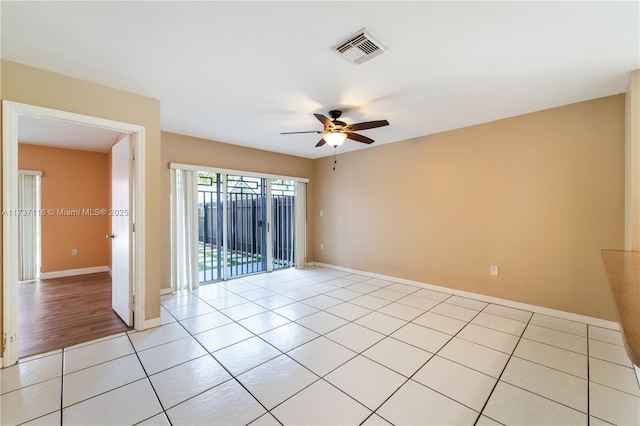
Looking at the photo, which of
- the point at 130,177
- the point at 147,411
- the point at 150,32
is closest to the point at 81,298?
the point at 130,177

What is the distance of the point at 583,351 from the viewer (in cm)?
249

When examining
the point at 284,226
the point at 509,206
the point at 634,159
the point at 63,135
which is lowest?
the point at 284,226

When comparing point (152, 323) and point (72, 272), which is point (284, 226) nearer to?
point (152, 323)

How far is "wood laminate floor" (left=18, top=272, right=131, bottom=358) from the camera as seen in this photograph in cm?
267

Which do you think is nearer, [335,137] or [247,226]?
[335,137]

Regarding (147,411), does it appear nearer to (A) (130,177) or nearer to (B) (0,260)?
(B) (0,260)

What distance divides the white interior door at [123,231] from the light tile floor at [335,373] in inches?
19.8

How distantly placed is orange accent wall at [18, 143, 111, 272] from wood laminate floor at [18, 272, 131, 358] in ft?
2.34

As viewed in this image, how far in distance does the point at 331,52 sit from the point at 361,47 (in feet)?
0.80

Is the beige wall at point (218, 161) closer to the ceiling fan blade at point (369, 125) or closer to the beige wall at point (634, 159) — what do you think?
the ceiling fan blade at point (369, 125)

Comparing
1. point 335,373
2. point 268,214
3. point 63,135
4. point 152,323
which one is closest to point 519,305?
point 335,373

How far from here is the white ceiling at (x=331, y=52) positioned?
69.2 inches

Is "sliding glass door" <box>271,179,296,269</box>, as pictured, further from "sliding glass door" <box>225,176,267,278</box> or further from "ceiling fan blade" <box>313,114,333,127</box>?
"ceiling fan blade" <box>313,114,333,127</box>

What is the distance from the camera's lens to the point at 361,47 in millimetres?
2100
